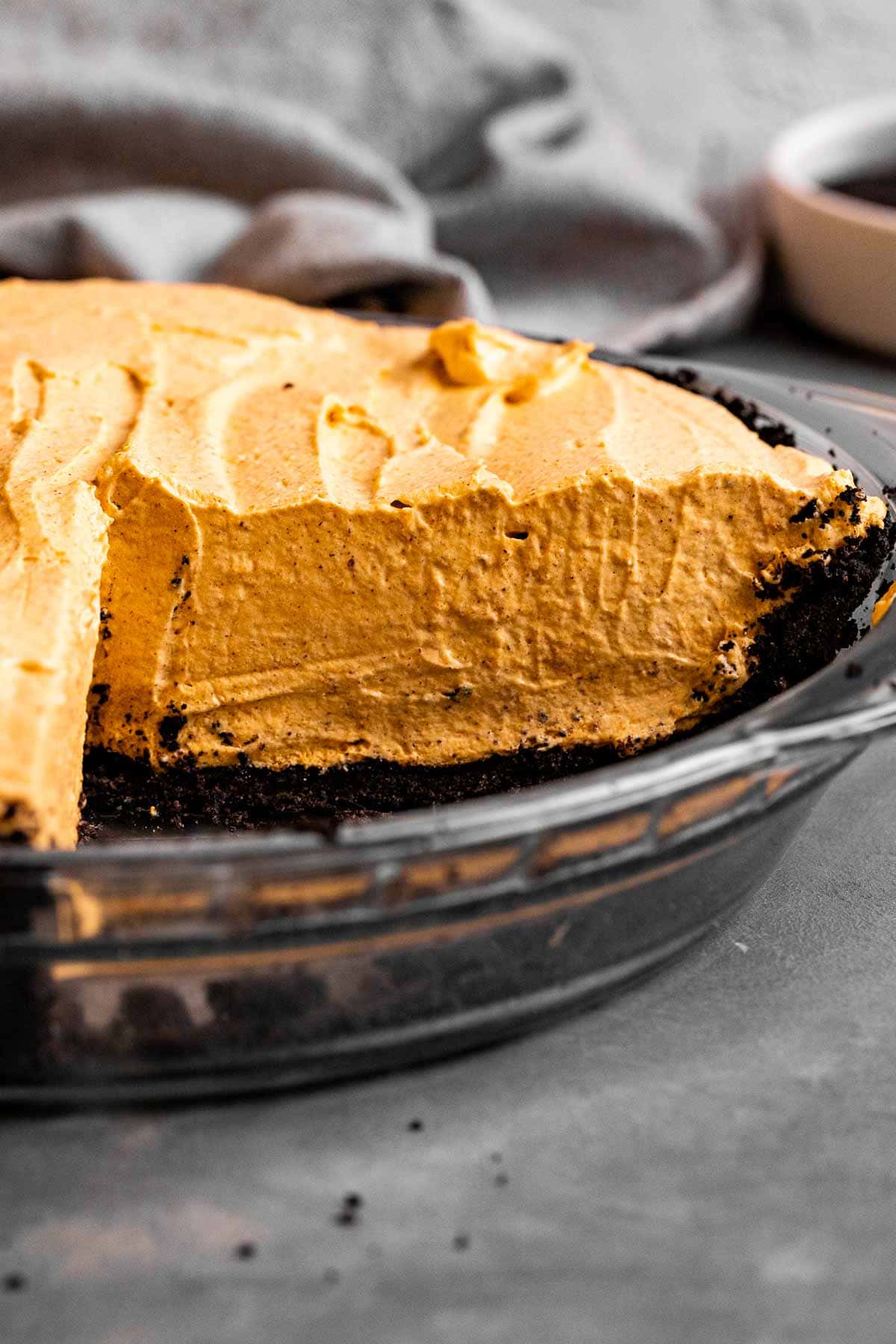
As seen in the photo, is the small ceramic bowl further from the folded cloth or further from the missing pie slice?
the missing pie slice

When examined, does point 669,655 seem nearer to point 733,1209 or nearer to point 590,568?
point 590,568

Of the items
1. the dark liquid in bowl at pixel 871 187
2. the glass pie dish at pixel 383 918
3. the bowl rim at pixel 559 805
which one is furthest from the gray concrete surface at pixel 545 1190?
the dark liquid in bowl at pixel 871 187

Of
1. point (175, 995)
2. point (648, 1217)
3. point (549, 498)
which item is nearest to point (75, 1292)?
point (175, 995)

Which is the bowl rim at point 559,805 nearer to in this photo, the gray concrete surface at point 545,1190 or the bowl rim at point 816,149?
the gray concrete surface at point 545,1190

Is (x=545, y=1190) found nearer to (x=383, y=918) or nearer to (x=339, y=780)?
(x=383, y=918)

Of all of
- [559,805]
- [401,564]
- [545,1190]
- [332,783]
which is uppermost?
[559,805]

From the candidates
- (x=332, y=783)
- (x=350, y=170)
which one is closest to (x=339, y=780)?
(x=332, y=783)

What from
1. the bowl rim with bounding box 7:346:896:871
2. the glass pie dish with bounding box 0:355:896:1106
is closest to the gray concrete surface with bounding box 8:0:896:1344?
the glass pie dish with bounding box 0:355:896:1106
